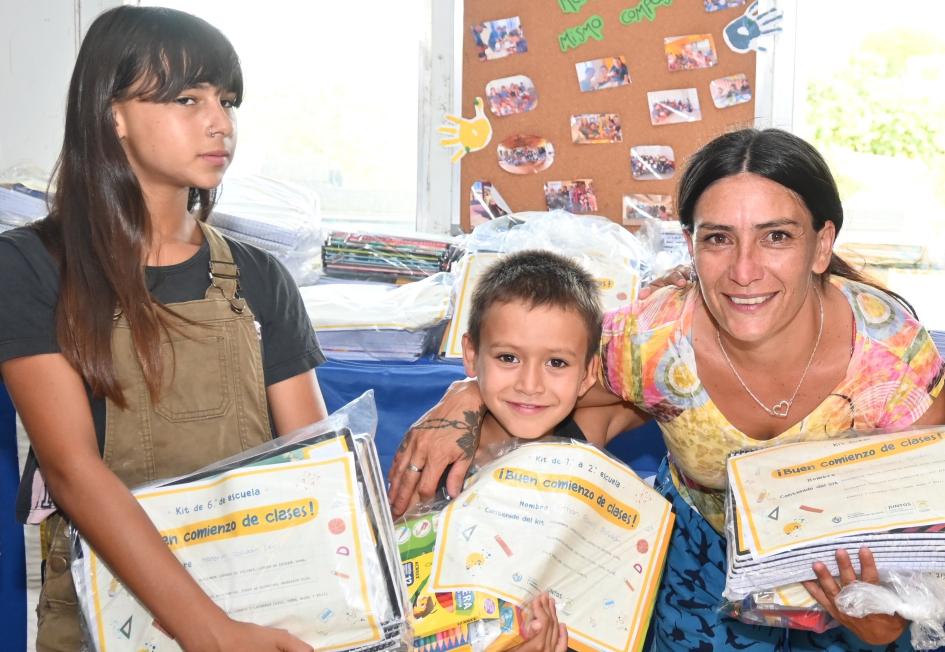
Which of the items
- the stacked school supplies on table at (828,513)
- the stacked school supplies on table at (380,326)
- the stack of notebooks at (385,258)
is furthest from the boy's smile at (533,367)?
the stack of notebooks at (385,258)

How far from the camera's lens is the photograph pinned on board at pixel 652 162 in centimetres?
281

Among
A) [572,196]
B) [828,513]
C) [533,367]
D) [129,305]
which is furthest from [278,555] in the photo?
[572,196]

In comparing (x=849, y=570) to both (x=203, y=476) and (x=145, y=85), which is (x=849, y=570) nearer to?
(x=203, y=476)

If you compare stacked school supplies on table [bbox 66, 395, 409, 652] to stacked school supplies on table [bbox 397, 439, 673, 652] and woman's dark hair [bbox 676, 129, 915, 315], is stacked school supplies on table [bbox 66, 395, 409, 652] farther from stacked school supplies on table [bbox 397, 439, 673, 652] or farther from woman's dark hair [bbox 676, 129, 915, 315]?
woman's dark hair [bbox 676, 129, 915, 315]

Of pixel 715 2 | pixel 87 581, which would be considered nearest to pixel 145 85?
pixel 87 581

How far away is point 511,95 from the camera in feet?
9.51

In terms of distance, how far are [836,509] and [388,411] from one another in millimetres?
1165

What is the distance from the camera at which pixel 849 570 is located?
1094 millimetres

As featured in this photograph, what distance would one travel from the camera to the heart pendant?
1433 mm

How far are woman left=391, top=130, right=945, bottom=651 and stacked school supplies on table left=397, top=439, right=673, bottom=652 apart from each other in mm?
149

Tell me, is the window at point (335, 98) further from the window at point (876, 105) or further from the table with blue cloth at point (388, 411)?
the window at point (876, 105)

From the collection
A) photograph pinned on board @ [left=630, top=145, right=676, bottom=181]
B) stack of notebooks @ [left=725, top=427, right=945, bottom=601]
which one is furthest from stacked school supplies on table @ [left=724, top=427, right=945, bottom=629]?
photograph pinned on board @ [left=630, top=145, right=676, bottom=181]

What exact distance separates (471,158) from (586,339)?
157cm

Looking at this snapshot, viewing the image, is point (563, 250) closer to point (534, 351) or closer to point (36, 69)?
point (534, 351)
